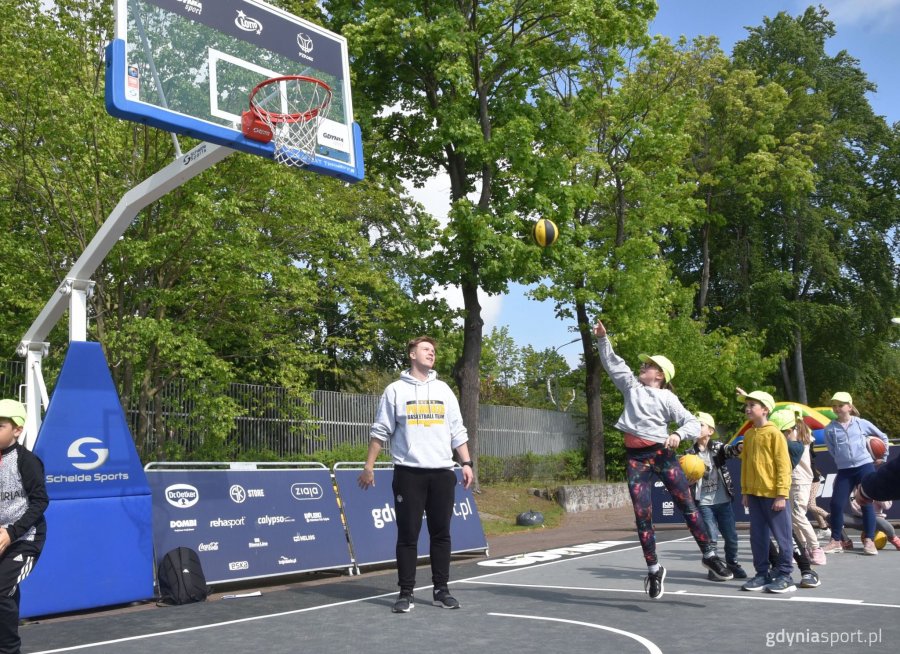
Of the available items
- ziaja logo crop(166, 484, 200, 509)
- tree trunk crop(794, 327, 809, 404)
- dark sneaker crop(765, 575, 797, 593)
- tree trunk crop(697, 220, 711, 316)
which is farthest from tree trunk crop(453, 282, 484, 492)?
tree trunk crop(794, 327, 809, 404)

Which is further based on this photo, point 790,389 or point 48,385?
point 790,389

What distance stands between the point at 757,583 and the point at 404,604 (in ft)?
10.7

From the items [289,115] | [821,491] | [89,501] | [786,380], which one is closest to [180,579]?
[89,501]

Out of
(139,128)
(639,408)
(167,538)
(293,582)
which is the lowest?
(293,582)

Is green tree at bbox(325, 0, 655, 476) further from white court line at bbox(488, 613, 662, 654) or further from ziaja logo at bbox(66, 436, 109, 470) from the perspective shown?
white court line at bbox(488, 613, 662, 654)

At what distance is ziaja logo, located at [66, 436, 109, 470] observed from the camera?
912 centimetres

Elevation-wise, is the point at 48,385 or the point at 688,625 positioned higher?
the point at 48,385

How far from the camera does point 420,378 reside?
26.9 feet

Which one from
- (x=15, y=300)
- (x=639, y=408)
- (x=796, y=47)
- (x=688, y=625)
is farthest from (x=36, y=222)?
(x=796, y=47)

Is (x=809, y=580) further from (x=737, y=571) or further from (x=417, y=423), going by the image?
(x=417, y=423)

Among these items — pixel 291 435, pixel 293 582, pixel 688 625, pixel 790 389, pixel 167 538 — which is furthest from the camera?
pixel 790 389

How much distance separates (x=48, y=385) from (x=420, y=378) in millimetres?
11518

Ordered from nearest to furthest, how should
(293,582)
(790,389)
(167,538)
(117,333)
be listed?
(167,538) < (293,582) < (117,333) < (790,389)

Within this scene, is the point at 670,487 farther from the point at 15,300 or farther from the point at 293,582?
the point at 15,300
